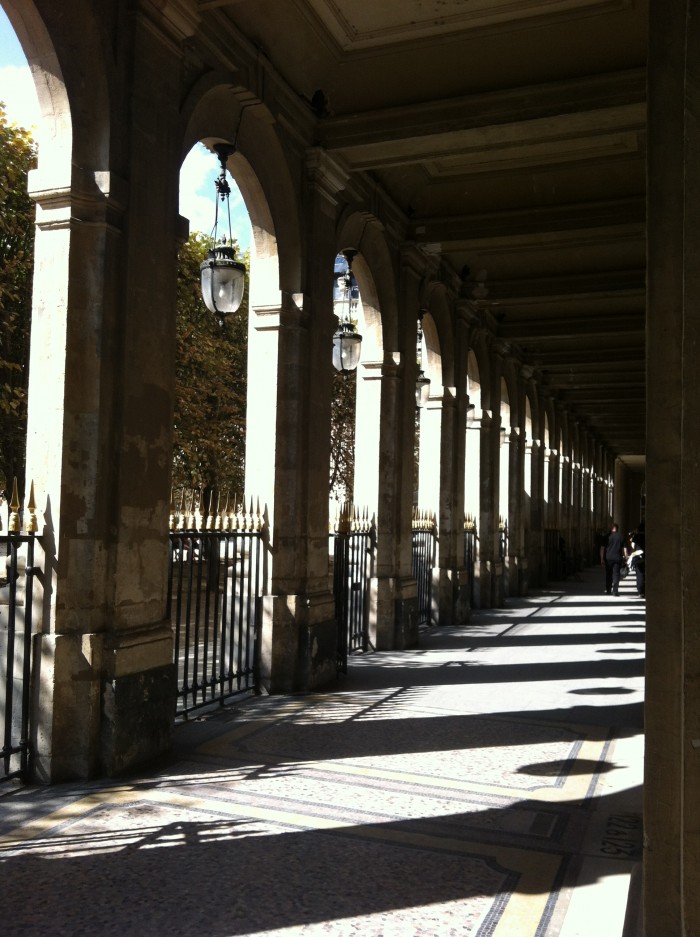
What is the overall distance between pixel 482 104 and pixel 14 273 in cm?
954

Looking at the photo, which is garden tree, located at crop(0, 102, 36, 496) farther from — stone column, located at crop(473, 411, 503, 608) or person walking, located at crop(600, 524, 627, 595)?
person walking, located at crop(600, 524, 627, 595)

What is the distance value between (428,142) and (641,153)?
8.65ft

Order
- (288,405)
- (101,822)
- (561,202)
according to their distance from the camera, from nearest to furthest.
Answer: (101,822) < (288,405) < (561,202)

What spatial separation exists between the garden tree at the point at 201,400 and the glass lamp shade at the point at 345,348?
27.9 feet

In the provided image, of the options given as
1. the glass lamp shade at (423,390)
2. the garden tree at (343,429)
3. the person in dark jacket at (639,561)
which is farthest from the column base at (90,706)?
the garden tree at (343,429)

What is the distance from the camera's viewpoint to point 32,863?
409 cm

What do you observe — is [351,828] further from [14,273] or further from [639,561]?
[639,561]

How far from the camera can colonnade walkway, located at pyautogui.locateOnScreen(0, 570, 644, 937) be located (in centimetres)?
366

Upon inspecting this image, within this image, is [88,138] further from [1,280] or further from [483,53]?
[1,280]

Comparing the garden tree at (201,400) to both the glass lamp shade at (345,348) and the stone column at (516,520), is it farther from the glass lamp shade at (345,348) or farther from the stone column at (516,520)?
the glass lamp shade at (345,348)

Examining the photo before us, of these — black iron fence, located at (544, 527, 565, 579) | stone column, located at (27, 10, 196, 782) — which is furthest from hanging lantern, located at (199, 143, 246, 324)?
black iron fence, located at (544, 527, 565, 579)

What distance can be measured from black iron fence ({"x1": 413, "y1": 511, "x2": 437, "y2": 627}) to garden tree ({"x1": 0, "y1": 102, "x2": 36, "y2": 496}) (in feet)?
21.1

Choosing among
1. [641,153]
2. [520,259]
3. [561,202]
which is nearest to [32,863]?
[641,153]

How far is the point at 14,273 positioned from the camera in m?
14.9
